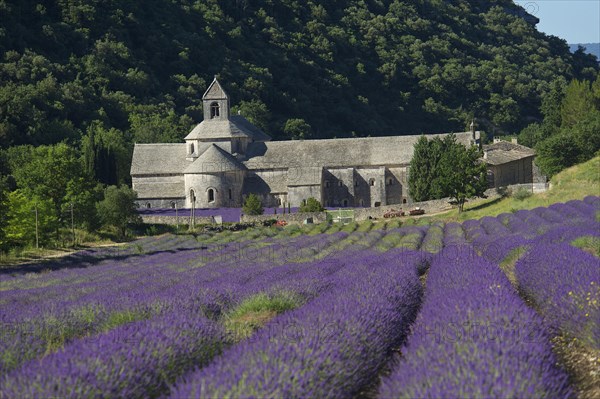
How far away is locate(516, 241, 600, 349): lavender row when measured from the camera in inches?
289

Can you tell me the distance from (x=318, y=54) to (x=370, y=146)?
257 feet

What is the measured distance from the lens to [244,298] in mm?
10781

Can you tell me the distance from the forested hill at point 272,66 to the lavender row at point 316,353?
63.0m

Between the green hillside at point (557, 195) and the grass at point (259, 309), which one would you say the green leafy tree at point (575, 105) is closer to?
the green hillside at point (557, 195)

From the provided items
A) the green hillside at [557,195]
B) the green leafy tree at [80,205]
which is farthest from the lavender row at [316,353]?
the green leafy tree at [80,205]

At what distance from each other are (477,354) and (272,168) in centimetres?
6347

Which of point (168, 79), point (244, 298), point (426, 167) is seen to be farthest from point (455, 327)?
point (168, 79)

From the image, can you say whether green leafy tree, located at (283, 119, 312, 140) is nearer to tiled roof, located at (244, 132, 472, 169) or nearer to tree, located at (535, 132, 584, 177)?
tiled roof, located at (244, 132, 472, 169)

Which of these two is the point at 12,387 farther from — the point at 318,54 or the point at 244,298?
the point at 318,54

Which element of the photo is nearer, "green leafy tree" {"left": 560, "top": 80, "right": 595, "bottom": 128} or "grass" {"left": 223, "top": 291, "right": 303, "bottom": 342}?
"grass" {"left": 223, "top": 291, "right": 303, "bottom": 342}

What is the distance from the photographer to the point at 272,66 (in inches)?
5349

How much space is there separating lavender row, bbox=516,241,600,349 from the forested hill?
60.8m

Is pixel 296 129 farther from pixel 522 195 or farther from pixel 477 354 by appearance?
pixel 477 354

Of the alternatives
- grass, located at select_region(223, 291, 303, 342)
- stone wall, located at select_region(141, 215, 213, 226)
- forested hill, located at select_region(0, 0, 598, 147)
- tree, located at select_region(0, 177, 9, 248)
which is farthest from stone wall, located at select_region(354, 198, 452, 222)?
grass, located at select_region(223, 291, 303, 342)
